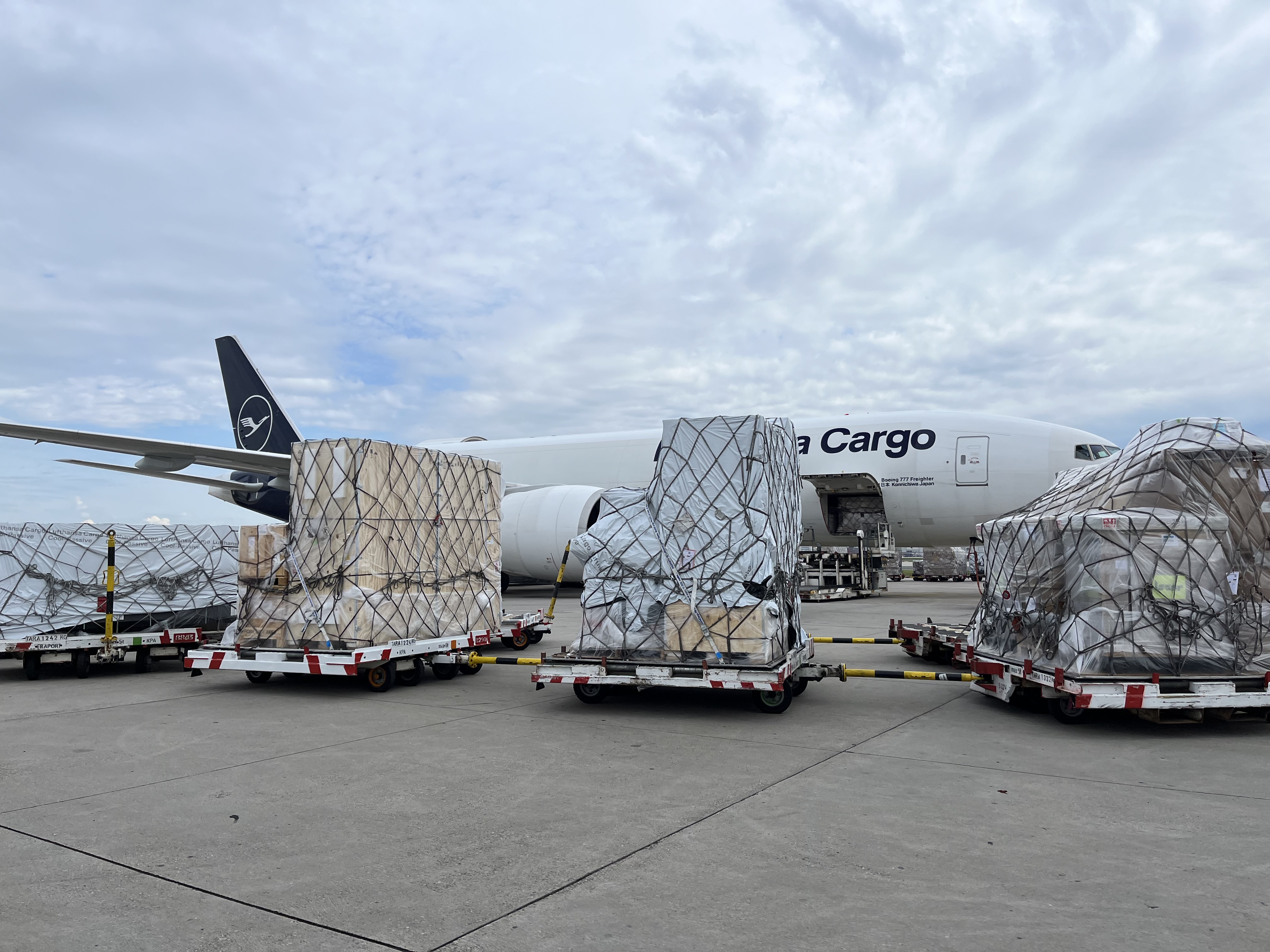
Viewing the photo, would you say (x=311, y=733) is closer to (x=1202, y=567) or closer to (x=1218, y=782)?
(x=1218, y=782)

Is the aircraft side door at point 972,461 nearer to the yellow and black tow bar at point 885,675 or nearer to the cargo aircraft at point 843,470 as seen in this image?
the cargo aircraft at point 843,470

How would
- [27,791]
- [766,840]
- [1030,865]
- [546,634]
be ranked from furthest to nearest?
[546,634]
[27,791]
[766,840]
[1030,865]

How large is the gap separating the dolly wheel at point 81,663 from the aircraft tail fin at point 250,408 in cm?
1335

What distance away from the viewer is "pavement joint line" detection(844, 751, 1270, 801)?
5152mm

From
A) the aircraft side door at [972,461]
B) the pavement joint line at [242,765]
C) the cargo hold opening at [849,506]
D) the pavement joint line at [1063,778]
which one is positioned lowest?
the pavement joint line at [242,765]

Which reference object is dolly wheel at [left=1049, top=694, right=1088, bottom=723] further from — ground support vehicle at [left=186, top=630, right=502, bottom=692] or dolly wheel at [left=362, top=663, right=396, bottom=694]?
dolly wheel at [left=362, top=663, right=396, bottom=694]

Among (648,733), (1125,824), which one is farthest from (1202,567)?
(648,733)

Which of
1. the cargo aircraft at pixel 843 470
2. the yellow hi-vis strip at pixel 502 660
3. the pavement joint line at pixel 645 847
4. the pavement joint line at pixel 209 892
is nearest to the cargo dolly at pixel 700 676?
the yellow hi-vis strip at pixel 502 660

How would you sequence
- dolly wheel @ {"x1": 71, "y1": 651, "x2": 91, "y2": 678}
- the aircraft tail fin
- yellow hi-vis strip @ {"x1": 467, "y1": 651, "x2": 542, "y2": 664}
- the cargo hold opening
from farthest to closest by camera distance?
the aircraft tail fin → the cargo hold opening → dolly wheel @ {"x1": 71, "y1": 651, "x2": 91, "y2": 678} → yellow hi-vis strip @ {"x1": 467, "y1": 651, "x2": 542, "y2": 664}

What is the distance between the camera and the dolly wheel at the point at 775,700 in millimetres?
7656

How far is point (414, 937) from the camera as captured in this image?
132 inches

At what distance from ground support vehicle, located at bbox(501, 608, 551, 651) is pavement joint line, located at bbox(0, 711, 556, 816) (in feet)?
12.9

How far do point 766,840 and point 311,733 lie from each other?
4.14 metres

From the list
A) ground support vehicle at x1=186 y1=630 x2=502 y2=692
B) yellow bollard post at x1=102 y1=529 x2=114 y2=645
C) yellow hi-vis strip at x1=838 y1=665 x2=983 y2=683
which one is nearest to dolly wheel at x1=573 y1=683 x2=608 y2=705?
ground support vehicle at x1=186 y1=630 x2=502 y2=692
